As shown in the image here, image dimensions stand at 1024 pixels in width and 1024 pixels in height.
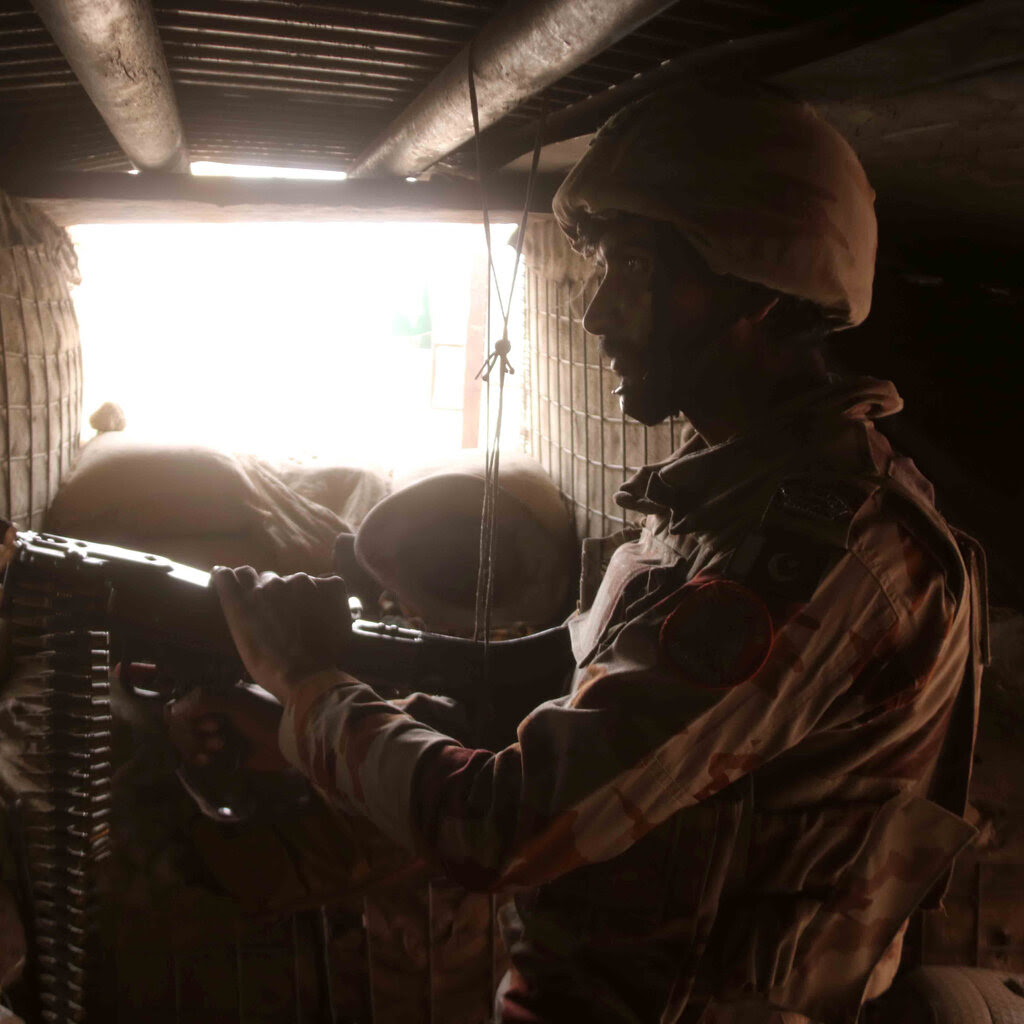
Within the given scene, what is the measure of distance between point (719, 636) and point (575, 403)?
239 centimetres

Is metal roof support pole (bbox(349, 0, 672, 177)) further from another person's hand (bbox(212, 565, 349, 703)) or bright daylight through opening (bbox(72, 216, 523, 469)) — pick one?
bright daylight through opening (bbox(72, 216, 523, 469))

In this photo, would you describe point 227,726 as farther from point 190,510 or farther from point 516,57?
point 190,510

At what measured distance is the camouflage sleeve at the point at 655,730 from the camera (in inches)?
37.1

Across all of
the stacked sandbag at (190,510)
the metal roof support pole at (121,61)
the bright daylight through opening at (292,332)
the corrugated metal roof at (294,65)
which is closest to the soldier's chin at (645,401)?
the corrugated metal roof at (294,65)

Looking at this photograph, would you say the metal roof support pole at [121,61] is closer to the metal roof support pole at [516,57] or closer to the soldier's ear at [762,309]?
the metal roof support pole at [516,57]

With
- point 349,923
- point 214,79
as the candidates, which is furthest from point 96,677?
point 214,79

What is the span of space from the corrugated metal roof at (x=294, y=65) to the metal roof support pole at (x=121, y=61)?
2.8 inches

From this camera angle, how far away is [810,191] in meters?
1.15

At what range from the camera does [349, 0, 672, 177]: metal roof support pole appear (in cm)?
123

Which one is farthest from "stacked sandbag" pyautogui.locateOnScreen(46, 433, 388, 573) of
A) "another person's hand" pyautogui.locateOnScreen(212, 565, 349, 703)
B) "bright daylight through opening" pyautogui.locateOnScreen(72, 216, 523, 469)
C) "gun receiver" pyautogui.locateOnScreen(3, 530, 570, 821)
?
"bright daylight through opening" pyautogui.locateOnScreen(72, 216, 523, 469)

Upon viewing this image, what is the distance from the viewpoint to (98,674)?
1.54 metres

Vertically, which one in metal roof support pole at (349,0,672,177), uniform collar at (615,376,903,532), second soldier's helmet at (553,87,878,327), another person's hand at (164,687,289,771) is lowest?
another person's hand at (164,687,289,771)

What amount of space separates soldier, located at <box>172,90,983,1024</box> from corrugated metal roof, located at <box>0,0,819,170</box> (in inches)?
15.7

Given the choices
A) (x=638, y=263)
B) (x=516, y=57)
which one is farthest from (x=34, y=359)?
(x=638, y=263)
